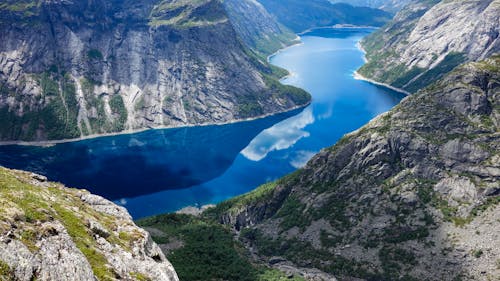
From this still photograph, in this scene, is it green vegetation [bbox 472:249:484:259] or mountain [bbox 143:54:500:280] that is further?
mountain [bbox 143:54:500:280]

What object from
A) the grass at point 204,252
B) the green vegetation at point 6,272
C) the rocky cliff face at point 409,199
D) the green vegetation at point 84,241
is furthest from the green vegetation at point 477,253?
the green vegetation at point 6,272

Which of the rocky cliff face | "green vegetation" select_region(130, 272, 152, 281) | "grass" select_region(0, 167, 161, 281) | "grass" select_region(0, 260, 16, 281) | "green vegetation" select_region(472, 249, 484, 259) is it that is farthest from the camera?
the rocky cliff face

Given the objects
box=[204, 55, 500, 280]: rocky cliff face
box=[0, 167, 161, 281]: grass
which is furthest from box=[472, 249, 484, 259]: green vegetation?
box=[0, 167, 161, 281]: grass

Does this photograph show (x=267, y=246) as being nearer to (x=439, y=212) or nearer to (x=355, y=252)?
(x=355, y=252)

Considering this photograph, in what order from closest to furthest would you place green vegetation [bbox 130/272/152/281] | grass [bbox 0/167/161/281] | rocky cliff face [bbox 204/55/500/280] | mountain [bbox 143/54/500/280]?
grass [bbox 0/167/161/281] → green vegetation [bbox 130/272/152/281] → mountain [bbox 143/54/500/280] → rocky cliff face [bbox 204/55/500/280]

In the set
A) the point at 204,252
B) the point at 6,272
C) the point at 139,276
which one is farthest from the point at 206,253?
the point at 6,272

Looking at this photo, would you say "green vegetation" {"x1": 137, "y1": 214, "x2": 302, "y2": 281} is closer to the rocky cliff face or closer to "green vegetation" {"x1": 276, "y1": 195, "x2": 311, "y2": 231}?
the rocky cliff face

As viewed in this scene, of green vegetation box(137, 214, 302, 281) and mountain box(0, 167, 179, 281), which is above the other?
mountain box(0, 167, 179, 281)
